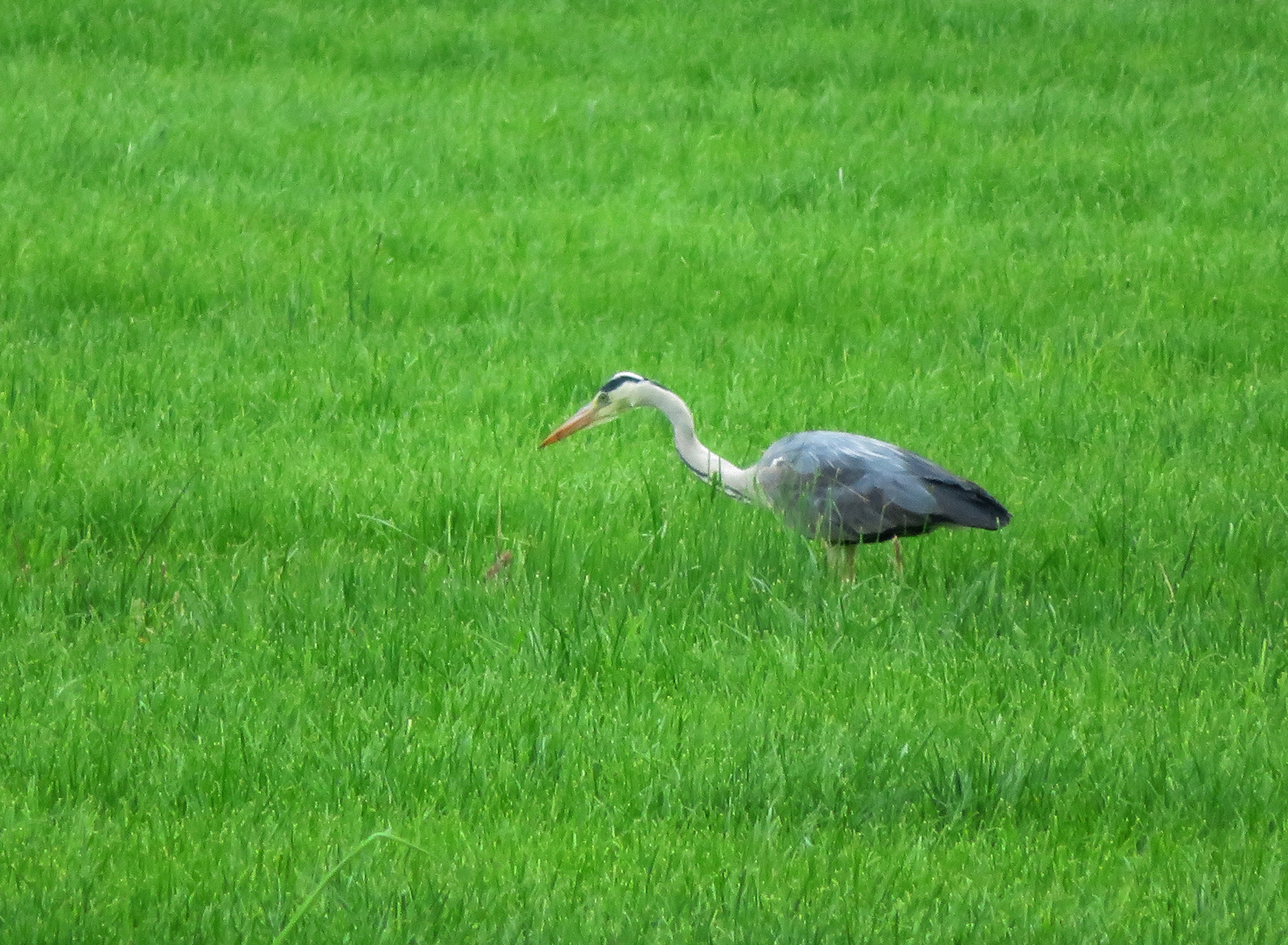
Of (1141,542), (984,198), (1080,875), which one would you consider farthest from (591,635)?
(984,198)

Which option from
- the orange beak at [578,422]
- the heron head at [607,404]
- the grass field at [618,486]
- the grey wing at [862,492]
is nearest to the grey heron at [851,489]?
the grey wing at [862,492]

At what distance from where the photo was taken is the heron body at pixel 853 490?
567cm

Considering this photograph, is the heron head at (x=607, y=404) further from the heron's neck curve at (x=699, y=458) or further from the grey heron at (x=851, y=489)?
the grey heron at (x=851, y=489)

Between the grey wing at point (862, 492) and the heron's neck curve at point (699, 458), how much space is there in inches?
6.2

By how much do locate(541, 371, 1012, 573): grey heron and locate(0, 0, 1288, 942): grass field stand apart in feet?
0.48

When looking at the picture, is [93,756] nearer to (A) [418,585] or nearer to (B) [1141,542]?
(A) [418,585]

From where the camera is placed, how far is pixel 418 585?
17.9 feet

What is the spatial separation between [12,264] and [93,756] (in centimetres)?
566

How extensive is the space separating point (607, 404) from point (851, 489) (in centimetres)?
131

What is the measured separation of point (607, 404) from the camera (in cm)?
668

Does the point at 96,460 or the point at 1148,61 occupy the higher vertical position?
the point at 1148,61

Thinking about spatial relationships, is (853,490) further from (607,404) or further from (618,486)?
(607,404)

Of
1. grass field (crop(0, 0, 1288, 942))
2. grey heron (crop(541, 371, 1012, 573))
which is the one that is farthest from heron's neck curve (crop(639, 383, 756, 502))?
grass field (crop(0, 0, 1288, 942))

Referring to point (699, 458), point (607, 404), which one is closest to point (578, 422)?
point (607, 404)
